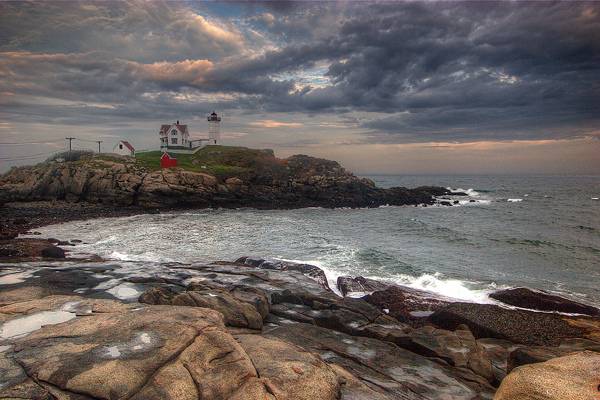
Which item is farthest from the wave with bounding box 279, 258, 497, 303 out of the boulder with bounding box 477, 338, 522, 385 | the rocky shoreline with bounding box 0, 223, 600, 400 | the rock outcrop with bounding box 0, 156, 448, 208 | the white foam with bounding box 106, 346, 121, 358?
the rock outcrop with bounding box 0, 156, 448, 208

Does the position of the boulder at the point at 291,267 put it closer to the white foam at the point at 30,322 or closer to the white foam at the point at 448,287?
the white foam at the point at 448,287

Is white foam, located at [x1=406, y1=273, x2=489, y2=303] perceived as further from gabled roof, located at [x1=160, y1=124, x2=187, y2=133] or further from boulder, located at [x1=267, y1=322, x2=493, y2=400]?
gabled roof, located at [x1=160, y1=124, x2=187, y2=133]

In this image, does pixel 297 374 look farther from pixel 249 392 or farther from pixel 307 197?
pixel 307 197

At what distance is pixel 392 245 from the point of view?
41.4m

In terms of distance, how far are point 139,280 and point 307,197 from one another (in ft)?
220

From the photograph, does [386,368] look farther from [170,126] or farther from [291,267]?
[170,126]

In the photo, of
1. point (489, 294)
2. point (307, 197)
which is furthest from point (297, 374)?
point (307, 197)

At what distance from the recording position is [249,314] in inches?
524

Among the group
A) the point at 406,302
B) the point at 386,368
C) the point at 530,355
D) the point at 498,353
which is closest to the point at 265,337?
the point at 386,368

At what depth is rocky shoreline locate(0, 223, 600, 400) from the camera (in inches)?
299

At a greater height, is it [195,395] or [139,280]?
[195,395]

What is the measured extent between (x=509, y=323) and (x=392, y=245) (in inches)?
908

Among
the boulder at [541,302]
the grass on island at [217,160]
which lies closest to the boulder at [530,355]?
the boulder at [541,302]

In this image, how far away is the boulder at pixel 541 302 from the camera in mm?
21703
